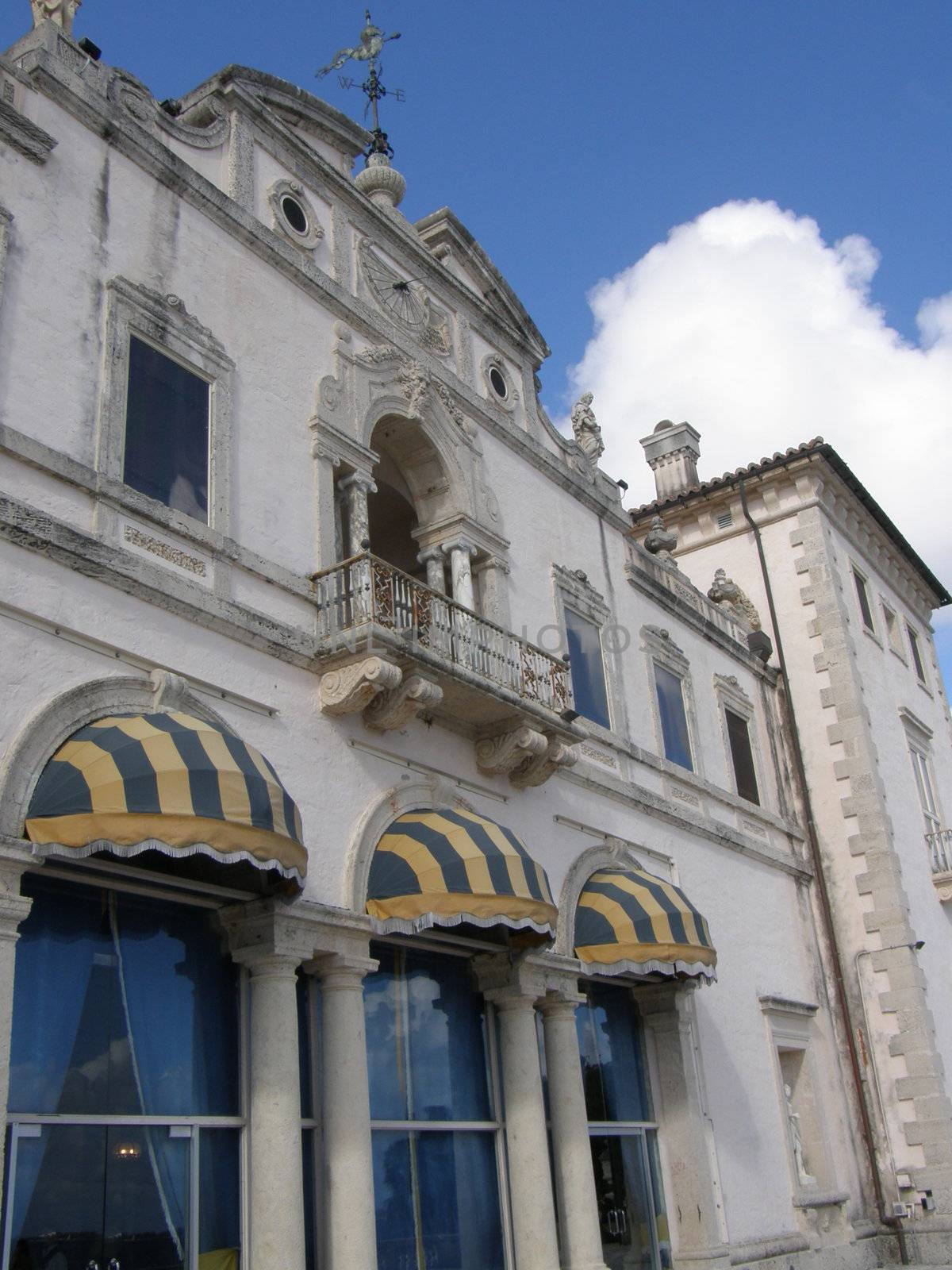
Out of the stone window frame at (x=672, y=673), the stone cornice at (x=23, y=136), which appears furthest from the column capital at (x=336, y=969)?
the stone window frame at (x=672, y=673)

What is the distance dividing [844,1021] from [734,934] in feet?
12.3

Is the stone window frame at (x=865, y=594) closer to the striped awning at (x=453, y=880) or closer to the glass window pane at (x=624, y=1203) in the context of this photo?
the glass window pane at (x=624, y=1203)

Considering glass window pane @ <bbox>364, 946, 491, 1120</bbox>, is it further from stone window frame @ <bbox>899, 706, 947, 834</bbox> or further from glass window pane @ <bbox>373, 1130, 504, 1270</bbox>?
stone window frame @ <bbox>899, 706, 947, 834</bbox>

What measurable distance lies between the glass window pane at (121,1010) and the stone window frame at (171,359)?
11.3ft

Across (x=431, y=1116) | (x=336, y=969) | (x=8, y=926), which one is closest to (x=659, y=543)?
(x=431, y=1116)

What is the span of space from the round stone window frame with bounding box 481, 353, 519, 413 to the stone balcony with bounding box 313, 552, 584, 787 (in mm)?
4311

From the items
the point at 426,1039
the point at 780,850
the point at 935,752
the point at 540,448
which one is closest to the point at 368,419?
the point at 540,448

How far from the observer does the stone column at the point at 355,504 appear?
13711 millimetres

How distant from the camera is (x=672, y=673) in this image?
20.0 m

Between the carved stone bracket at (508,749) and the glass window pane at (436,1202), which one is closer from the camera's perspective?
the glass window pane at (436,1202)

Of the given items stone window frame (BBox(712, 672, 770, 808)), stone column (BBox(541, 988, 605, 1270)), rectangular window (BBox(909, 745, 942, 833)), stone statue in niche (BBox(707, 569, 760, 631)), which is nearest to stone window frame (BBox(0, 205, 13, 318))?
stone column (BBox(541, 988, 605, 1270))

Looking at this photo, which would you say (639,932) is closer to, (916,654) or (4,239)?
(4,239)

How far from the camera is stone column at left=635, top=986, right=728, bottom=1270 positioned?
50.2 feet

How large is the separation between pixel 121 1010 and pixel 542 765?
6.14 meters
